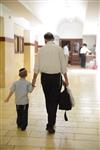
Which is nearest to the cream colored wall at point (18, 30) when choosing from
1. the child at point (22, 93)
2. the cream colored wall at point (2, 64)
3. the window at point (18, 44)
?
the window at point (18, 44)

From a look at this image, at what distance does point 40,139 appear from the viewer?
4.19m

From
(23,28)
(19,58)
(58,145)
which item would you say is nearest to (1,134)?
(58,145)

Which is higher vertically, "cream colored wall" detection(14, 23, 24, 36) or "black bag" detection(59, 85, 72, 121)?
"cream colored wall" detection(14, 23, 24, 36)

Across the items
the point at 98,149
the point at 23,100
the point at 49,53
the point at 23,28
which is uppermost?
the point at 23,28

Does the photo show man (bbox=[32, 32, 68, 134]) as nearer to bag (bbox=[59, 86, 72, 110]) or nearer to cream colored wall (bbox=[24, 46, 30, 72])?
bag (bbox=[59, 86, 72, 110])

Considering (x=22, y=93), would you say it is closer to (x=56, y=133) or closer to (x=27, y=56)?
(x=56, y=133)

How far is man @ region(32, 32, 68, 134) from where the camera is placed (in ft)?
14.2

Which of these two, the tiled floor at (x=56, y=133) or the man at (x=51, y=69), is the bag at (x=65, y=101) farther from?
the tiled floor at (x=56, y=133)

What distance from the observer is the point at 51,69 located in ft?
14.2

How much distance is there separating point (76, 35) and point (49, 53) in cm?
2219

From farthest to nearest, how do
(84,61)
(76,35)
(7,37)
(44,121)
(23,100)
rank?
(76,35) → (84,61) → (7,37) → (44,121) → (23,100)

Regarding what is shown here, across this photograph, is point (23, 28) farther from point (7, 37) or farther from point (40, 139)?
point (40, 139)

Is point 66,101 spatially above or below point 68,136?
above

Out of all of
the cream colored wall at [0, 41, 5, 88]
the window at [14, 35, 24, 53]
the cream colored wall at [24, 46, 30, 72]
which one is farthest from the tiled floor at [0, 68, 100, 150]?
the cream colored wall at [24, 46, 30, 72]
